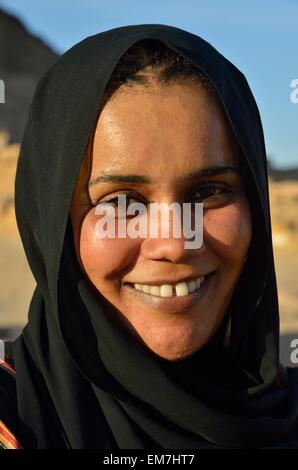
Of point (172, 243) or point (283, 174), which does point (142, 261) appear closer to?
point (172, 243)

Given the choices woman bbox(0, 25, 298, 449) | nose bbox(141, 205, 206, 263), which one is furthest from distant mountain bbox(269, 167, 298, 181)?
nose bbox(141, 205, 206, 263)

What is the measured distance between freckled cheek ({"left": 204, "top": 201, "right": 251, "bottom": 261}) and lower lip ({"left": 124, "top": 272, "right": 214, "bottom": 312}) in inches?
4.5

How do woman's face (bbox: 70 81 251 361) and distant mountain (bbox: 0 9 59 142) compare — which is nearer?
woman's face (bbox: 70 81 251 361)

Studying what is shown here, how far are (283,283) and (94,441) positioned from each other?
9.02 metres

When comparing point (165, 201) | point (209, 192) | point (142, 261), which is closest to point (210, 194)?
point (209, 192)

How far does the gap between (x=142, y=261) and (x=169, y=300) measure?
0.38 ft

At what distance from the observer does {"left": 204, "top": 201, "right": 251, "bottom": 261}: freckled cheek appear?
1.90 m

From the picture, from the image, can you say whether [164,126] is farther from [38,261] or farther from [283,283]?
[283,283]

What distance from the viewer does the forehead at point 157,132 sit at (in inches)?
72.6

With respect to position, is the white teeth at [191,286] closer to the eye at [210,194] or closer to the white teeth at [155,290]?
the white teeth at [155,290]

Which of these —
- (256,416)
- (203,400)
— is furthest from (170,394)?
(256,416)

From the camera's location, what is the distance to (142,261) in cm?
188

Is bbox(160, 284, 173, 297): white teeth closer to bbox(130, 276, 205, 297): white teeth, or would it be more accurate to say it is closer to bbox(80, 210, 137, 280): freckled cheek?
bbox(130, 276, 205, 297): white teeth

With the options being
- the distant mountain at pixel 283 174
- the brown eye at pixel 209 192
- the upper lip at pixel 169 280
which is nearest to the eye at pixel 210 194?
the brown eye at pixel 209 192
